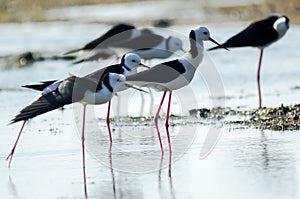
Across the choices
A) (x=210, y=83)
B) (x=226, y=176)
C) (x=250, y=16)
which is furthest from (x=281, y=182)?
(x=250, y=16)

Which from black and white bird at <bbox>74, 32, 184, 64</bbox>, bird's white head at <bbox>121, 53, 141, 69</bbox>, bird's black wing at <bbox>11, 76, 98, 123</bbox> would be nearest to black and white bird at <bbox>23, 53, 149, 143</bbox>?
bird's white head at <bbox>121, 53, 141, 69</bbox>

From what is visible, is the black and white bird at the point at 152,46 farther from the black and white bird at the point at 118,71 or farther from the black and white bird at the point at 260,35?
the black and white bird at the point at 118,71

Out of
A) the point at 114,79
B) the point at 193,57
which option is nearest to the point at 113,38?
the point at 193,57

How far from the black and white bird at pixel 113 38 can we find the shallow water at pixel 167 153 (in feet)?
2.13

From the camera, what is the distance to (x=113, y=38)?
12.1 meters

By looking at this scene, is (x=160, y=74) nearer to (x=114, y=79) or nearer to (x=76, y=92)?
(x=114, y=79)

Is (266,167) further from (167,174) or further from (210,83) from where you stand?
(210,83)

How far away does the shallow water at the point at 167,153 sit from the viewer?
6.06 m

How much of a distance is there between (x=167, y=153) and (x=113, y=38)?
16.1ft

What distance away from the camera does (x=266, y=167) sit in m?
6.50

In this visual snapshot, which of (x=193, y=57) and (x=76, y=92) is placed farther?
(x=193, y=57)

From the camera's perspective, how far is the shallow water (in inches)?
239

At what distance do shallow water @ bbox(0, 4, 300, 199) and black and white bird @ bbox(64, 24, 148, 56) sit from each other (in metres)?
0.65

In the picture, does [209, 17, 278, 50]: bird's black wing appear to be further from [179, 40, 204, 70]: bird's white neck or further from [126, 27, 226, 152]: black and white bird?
[126, 27, 226, 152]: black and white bird
